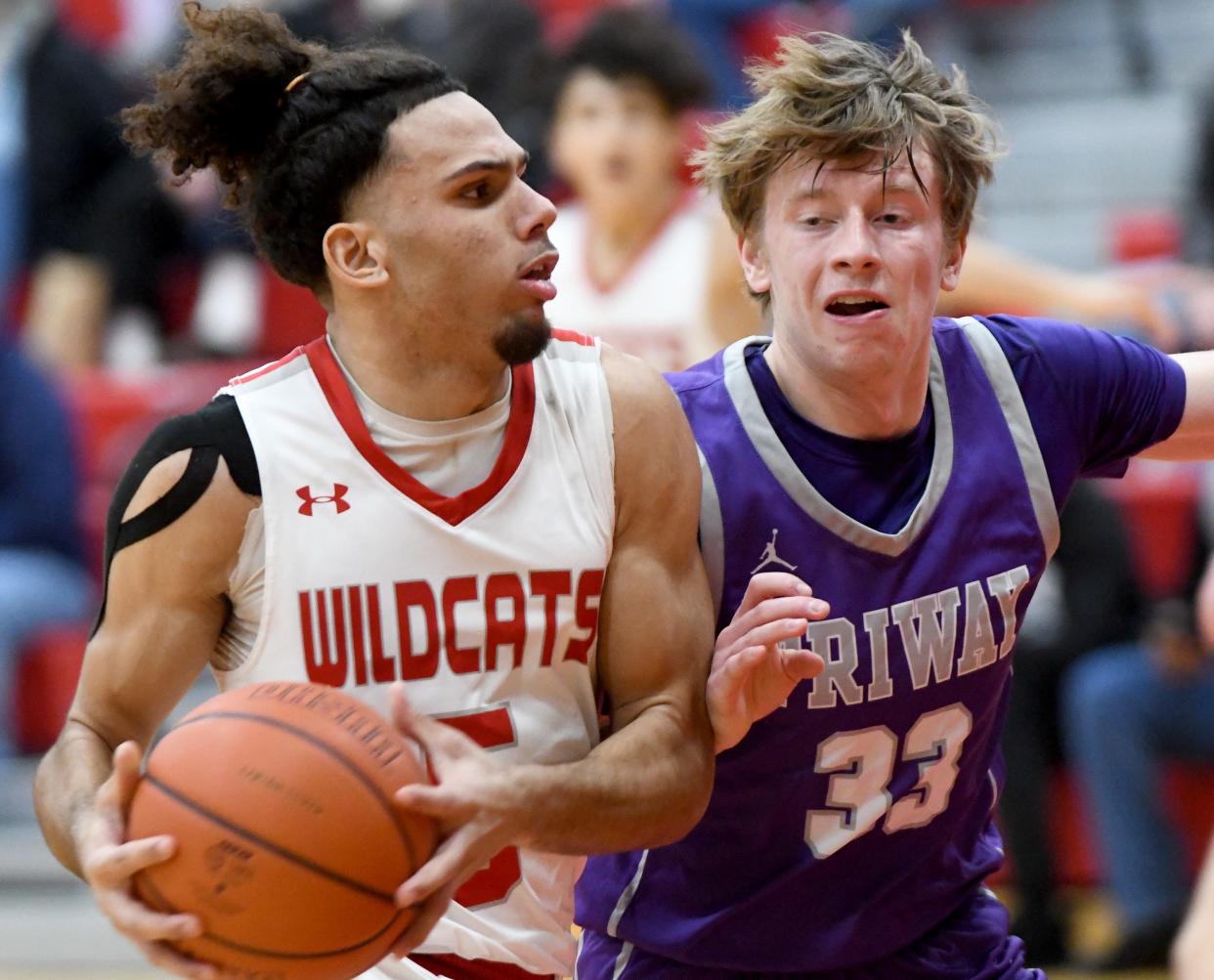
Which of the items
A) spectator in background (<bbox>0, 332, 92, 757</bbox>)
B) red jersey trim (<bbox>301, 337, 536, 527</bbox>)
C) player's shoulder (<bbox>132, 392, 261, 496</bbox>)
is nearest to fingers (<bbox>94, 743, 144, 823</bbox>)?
player's shoulder (<bbox>132, 392, 261, 496</bbox>)

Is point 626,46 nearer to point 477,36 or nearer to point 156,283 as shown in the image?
point 477,36

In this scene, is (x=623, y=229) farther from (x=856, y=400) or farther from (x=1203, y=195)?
(x=856, y=400)

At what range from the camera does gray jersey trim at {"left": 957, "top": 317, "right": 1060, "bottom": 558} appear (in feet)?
10.8

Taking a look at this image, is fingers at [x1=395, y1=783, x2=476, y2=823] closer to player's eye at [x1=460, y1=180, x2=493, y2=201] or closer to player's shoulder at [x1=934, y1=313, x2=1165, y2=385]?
player's eye at [x1=460, y1=180, x2=493, y2=201]

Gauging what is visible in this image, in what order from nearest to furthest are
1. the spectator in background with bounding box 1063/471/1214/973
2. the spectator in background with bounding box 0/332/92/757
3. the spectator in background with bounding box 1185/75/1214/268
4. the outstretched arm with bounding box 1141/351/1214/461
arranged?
1. the outstretched arm with bounding box 1141/351/1214/461
2. the spectator in background with bounding box 1063/471/1214/973
3. the spectator in background with bounding box 0/332/92/757
4. the spectator in background with bounding box 1185/75/1214/268

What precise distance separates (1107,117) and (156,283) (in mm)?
4561

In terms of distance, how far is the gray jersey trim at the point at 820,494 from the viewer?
317 cm

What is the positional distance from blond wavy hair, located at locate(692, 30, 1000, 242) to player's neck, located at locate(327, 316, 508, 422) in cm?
61

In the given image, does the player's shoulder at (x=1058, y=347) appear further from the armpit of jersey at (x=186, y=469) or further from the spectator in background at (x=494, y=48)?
the spectator in background at (x=494, y=48)

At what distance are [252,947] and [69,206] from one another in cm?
722

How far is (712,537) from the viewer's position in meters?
3.14

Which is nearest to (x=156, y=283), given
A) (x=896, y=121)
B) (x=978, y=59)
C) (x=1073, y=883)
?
(x=978, y=59)

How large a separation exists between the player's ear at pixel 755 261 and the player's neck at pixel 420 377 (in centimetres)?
55

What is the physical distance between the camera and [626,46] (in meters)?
6.29
